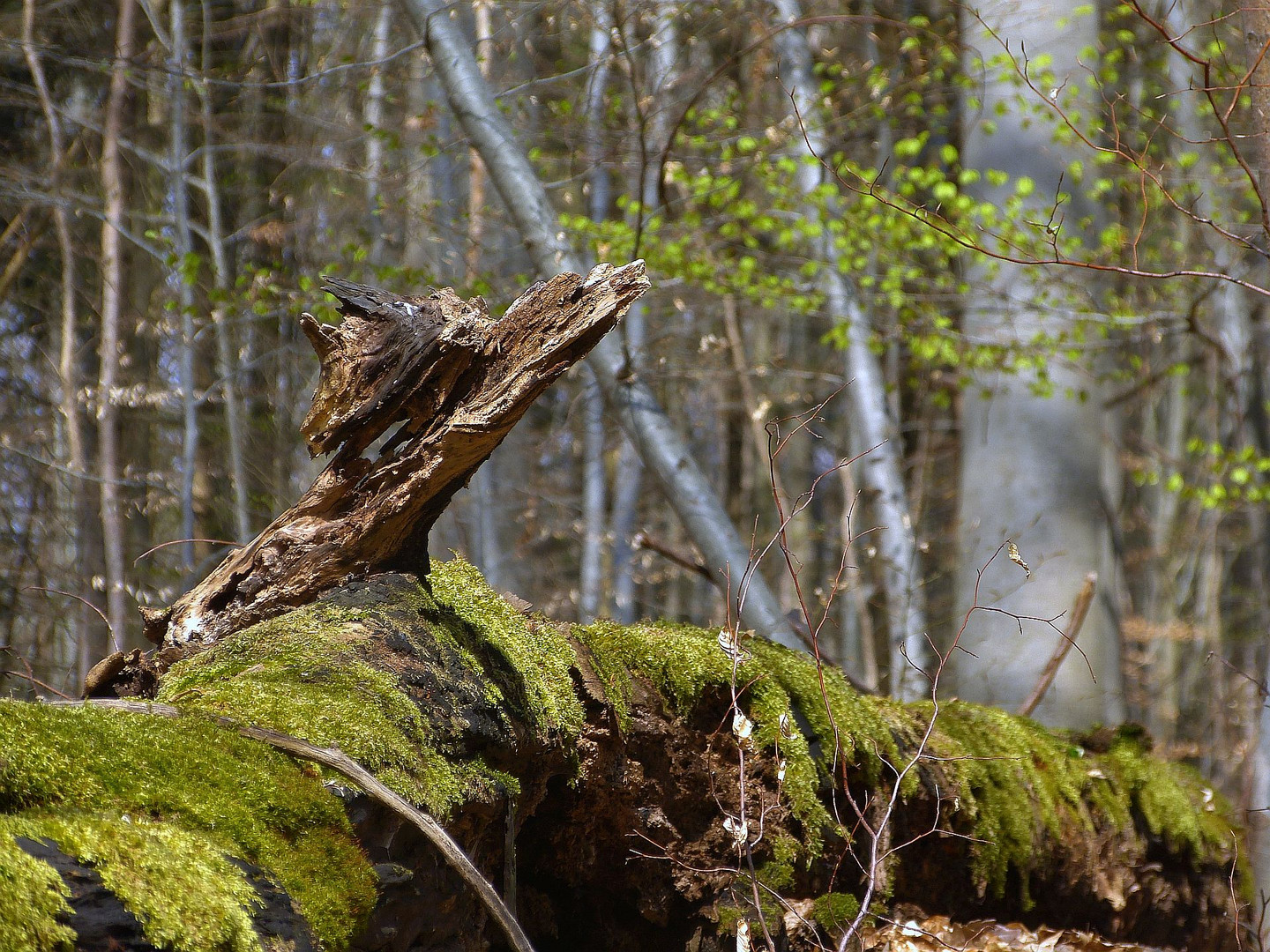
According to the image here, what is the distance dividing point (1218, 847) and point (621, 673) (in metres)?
2.79

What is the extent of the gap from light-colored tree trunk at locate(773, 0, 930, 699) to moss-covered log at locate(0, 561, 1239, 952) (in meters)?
3.72

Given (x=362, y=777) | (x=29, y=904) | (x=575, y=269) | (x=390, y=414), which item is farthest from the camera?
(x=575, y=269)

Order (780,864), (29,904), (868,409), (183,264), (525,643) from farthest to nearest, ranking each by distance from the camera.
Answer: (868,409) < (183,264) < (780,864) < (525,643) < (29,904)

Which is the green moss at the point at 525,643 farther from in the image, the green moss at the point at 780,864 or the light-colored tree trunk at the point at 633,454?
the light-colored tree trunk at the point at 633,454

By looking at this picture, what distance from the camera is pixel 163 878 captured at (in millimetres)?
1274

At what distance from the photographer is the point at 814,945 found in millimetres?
2596

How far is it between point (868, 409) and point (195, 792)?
24.5 ft

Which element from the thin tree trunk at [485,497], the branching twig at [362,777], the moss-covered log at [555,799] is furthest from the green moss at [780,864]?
the thin tree trunk at [485,497]

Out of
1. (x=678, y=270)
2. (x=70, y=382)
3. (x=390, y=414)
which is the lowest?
(x=390, y=414)

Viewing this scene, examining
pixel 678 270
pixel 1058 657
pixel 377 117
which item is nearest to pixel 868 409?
pixel 678 270

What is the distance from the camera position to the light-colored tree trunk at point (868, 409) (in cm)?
763

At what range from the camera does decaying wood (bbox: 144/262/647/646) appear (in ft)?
7.13

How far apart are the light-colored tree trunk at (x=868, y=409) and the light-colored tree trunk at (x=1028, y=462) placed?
0.53 meters

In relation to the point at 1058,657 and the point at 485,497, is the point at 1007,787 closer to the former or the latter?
the point at 1058,657
